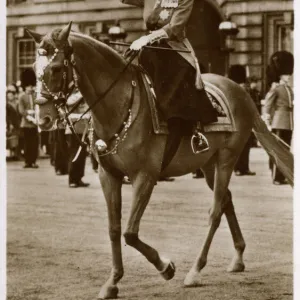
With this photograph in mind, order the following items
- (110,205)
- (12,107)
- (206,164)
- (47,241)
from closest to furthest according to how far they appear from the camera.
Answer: (110,205) < (206,164) < (47,241) < (12,107)

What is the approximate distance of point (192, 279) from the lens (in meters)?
9.27

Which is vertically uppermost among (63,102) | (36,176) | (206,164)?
(63,102)

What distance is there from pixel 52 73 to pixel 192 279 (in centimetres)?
230

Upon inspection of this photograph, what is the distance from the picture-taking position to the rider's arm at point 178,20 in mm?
8922

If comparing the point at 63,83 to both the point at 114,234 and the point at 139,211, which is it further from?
the point at 114,234

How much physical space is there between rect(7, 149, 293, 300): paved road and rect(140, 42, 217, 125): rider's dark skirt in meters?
1.51

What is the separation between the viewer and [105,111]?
8.63 meters

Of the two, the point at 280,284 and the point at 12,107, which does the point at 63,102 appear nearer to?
the point at 280,284

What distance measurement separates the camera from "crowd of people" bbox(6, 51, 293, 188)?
954 centimetres

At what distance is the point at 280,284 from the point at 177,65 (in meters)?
2.09

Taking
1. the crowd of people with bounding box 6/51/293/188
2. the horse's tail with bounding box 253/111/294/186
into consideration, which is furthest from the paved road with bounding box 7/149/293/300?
the horse's tail with bounding box 253/111/294/186

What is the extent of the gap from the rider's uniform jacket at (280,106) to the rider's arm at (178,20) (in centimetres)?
821

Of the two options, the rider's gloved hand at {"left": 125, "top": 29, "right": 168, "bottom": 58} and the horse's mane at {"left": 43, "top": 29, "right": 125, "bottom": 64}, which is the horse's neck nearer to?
the horse's mane at {"left": 43, "top": 29, "right": 125, "bottom": 64}

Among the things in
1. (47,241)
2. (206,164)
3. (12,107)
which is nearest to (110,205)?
(206,164)
